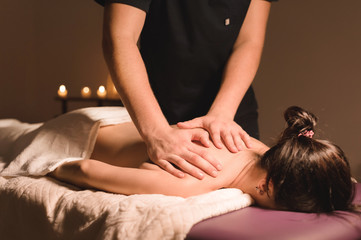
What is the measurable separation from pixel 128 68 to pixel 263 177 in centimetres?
57

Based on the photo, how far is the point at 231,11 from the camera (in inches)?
64.0

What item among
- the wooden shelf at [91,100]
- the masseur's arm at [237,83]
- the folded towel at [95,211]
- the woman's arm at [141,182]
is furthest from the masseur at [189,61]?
the wooden shelf at [91,100]

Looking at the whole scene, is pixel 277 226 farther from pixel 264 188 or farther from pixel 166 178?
pixel 166 178

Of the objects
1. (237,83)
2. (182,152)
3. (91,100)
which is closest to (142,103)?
(182,152)

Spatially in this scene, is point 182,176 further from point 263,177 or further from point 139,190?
point 263,177

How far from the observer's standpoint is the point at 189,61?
163 cm

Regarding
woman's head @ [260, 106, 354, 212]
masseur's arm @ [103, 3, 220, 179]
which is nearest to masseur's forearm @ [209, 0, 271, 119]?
masseur's arm @ [103, 3, 220, 179]

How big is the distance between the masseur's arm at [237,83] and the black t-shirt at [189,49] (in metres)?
0.05

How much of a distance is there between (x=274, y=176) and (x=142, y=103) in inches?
18.1

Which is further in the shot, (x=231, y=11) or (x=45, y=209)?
(x=231, y=11)

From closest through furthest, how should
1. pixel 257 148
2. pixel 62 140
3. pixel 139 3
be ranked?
pixel 257 148, pixel 139 3, pixel 62 140

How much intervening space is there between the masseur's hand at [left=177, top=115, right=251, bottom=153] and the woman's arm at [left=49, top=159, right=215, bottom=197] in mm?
153

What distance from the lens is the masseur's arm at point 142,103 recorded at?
3.76 feet

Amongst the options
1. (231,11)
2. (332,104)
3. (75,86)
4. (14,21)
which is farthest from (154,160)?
(14,21)
